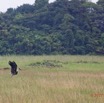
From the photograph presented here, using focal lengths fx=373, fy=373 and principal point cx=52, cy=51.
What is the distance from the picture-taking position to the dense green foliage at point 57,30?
Answer: 162 ft

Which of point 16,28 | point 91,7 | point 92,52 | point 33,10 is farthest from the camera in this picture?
point 33,10

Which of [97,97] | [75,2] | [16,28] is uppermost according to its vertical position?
[75,2]

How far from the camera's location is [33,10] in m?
64.8

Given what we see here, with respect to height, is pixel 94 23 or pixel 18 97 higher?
pixel 94 23

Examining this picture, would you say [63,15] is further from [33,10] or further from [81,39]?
[33,10]

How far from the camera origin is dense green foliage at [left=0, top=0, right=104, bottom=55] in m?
49.5

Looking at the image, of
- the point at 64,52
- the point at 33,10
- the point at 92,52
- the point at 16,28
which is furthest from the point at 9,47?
the point at 33,10

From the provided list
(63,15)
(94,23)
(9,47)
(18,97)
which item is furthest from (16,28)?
(18,97)

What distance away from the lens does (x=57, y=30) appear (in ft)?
178

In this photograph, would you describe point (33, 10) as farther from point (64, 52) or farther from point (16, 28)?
point (64, 52)

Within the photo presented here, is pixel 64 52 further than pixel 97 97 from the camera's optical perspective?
Yes

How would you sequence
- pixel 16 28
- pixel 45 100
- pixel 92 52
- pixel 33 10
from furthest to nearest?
pixel 33 10
pixel 16 28
pixel 92 52
pixel 45 100

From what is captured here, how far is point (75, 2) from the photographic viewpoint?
186ft

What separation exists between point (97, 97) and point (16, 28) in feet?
141
